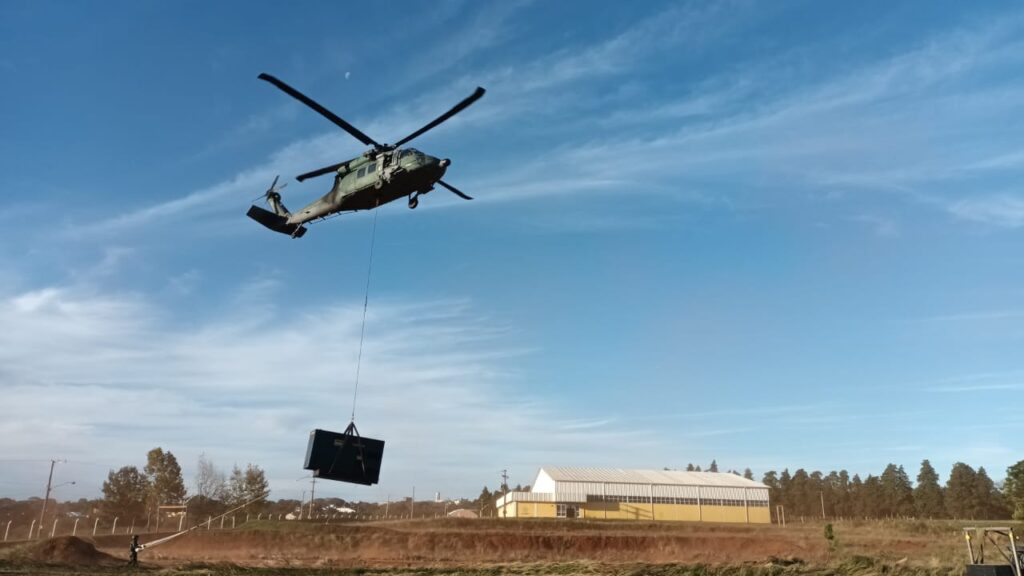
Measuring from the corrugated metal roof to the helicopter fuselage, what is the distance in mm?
62651

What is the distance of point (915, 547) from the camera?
44625 mm

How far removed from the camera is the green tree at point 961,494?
124312 mm

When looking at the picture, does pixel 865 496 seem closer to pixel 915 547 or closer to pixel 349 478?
pixel 915 547

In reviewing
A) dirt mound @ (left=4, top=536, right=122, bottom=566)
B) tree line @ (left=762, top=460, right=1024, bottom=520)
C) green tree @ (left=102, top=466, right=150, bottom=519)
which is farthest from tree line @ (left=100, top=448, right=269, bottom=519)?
tree line @ (left=762, top=460, right=1024, bottom=520)

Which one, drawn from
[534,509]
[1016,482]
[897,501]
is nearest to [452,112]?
[534,509]

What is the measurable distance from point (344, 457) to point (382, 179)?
983 centimetres

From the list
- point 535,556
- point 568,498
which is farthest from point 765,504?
point 535,556

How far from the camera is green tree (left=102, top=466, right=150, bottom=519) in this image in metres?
89.6

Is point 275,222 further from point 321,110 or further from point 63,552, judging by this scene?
point 63,552

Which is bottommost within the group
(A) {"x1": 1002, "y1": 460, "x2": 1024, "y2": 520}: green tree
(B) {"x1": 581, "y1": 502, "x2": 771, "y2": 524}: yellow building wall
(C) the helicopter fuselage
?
(B) {"x1": 581, "y1": 502, "x2": 771, "y2": 524}: yellow building wall

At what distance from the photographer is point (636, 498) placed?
83.9 m

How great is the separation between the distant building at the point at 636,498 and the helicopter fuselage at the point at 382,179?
6016cm

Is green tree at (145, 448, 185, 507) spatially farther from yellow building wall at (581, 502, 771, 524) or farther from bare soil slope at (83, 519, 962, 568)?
yellow building wall at (581, 502, 771, 524)

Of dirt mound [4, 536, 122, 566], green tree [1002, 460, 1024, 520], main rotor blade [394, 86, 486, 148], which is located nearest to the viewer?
main rotor blade [394, 86, 486, 148]
